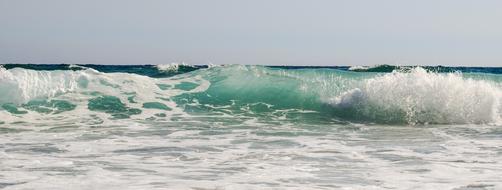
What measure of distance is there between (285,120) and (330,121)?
93 centimetres

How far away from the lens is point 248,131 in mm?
10211

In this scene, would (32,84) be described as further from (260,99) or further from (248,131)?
(248,131)

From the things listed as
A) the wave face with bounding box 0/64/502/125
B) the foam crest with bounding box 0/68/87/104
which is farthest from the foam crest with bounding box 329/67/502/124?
the foam crest with bounding box 0/68/87/104

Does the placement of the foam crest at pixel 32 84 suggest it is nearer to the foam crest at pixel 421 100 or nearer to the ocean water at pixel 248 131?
the ocean water at pixel 248 131

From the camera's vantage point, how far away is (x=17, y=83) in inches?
559

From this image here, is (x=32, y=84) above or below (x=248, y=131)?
above

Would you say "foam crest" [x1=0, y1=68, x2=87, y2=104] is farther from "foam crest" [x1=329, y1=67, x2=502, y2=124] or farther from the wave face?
"foam crest" [x1=329, y1=67, x2=502, y2=124]

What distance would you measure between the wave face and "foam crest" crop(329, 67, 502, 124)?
0.07 feet

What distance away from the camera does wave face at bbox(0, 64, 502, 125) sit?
42.5 ft

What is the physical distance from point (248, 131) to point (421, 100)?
5192 mm

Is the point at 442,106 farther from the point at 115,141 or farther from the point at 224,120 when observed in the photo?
the point at 115,141

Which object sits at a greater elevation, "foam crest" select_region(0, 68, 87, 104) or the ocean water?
"foam crest" select_region(0, 68, 87, 104)

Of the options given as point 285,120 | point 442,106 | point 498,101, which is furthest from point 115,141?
point 498,101

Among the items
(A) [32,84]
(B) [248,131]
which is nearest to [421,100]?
(B) [248,131]
